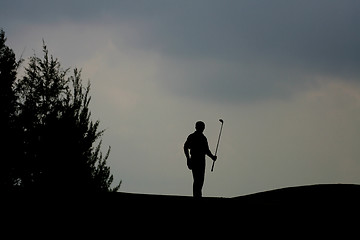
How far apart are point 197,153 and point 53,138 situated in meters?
9.97

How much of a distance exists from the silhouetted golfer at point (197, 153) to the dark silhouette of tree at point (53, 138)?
7528mm

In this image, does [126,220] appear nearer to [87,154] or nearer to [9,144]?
[87,154]

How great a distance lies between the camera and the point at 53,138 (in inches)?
880

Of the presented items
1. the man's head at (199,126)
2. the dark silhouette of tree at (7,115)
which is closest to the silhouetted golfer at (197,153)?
the man's head at (199,126)

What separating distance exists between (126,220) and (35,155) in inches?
525

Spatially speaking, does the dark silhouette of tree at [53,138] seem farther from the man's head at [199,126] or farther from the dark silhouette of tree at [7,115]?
the man's head at [199,126]

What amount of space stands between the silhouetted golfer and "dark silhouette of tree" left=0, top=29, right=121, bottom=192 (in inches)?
296

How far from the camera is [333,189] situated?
1196cm

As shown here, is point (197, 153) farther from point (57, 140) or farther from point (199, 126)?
point (57, 140)

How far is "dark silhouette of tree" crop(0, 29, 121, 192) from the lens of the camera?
2208 cm

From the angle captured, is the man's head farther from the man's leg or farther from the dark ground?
the dark ground

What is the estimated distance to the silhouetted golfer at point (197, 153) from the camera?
45.7 feet

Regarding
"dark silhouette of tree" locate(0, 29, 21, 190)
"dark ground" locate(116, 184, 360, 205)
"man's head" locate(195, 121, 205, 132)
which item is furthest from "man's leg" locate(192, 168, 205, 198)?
"dark silhouette of tree" locate(0, 29, 21, 190)

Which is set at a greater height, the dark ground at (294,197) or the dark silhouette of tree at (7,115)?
the dark silhouette of tree at (7,115)
